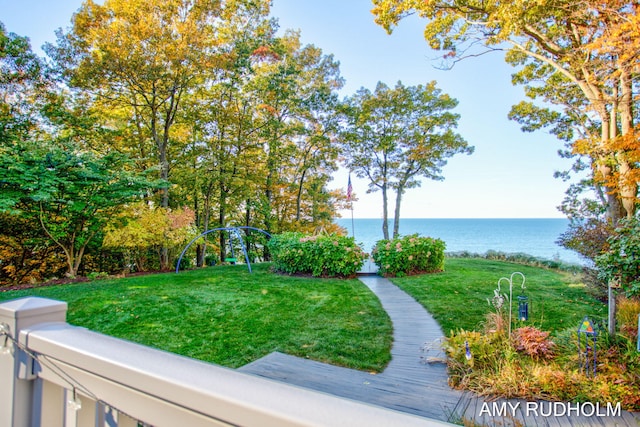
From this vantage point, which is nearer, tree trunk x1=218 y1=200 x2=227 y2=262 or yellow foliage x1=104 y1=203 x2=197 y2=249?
yellow foliage x1=104 y1=203 x2=197 y2=249

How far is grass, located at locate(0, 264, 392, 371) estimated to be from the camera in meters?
3.71

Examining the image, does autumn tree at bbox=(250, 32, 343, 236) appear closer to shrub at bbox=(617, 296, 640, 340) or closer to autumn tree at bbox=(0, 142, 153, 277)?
autumn tree at bbox=(0, 142, 153, 277)

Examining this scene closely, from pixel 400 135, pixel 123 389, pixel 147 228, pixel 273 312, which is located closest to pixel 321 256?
pixel 273 312

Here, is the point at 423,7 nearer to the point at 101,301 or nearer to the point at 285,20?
the point at 285,20

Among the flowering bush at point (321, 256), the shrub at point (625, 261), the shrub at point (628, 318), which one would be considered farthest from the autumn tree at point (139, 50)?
the shrub at point (628, 318)

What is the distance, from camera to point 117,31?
8.34m

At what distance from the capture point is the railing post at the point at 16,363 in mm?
916

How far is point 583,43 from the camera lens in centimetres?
710

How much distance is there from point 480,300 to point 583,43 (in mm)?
6383

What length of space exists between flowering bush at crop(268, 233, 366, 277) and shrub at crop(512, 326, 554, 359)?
528 centimetres

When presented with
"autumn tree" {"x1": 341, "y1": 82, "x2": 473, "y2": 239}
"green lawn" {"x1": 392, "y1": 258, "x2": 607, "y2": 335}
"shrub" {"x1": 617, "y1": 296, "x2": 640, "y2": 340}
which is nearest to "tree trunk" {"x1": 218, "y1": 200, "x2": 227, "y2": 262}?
"autumn tree" {"x1": 341, "y1": 82, "x2": 473, "y2": 239}

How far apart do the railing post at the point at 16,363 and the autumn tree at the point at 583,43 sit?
283 inches

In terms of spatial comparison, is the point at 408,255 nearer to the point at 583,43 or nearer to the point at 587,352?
the point at 587,352

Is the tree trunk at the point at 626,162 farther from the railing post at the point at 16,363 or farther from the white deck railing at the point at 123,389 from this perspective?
the railing post at the point at 16,363
